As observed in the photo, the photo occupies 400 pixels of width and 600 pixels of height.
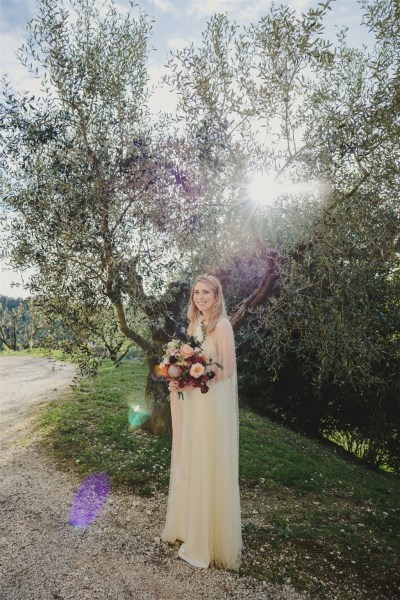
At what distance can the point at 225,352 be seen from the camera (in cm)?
573

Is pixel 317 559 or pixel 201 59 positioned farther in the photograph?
pixel 201 59

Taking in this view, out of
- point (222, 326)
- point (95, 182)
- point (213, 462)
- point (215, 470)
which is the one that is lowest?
point (215, 470)

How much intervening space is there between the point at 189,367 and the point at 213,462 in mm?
1391

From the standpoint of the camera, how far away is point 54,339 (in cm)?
882

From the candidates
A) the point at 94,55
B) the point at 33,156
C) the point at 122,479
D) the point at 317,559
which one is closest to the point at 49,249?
the point at 33,156

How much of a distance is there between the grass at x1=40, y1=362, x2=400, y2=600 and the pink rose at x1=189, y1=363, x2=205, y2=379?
9.68 feet

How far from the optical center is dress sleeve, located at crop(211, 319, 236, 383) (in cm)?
572

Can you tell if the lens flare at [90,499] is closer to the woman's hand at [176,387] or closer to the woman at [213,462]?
the woman at [213,462]

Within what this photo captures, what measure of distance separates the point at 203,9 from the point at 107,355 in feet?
22.8

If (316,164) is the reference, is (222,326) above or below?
below

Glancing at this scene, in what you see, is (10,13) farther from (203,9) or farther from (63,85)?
(203,9)

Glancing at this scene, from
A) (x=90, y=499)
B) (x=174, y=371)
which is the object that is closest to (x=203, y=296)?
(x=174, y=371)

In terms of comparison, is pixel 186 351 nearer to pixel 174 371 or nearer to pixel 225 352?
pixel 174 371

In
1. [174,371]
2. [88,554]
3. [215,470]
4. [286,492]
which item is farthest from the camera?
[286,492]
